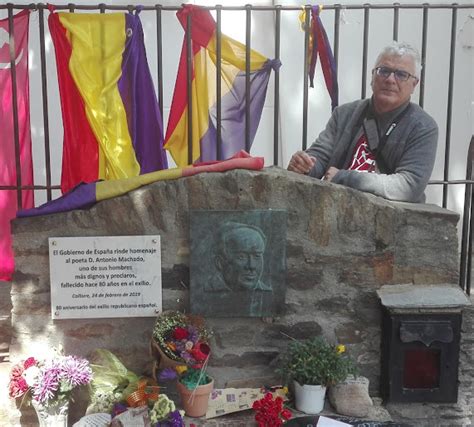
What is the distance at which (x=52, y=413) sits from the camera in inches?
114

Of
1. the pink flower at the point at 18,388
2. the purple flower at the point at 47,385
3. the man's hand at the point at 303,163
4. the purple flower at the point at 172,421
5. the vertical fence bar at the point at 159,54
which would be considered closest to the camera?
the purple flower at the point at 172,421

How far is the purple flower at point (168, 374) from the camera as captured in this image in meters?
2.90

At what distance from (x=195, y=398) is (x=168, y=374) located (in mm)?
168

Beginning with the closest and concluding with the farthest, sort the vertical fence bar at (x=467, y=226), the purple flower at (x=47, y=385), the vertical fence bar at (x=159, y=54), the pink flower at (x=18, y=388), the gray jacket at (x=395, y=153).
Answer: the purple flower at (x=47, y=385)
the pink flower at (x=18, y=388)
the gray jacket at (x=395, y=153)
the vertical fence bar at (x=159, y=54)
the vertical fence bar at (x=467, y=226)

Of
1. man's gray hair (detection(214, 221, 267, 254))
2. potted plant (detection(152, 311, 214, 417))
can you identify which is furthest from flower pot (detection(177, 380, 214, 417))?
man's gray hair (detection(214, 221, 267, 254))

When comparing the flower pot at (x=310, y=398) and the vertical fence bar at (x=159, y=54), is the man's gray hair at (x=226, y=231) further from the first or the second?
the vertical fence bar at (x=159, y=54)

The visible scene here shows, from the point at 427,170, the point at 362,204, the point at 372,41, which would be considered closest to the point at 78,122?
the point at 362,204

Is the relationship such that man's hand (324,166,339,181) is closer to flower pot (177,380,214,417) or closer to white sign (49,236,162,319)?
white sign (49,236,162,319)

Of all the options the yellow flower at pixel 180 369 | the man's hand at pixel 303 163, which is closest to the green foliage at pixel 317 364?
the yellow flower at pixel 180 369

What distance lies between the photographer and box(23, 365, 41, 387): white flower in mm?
2920

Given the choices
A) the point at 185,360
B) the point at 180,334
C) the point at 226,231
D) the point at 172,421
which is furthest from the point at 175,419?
the point at 226,231

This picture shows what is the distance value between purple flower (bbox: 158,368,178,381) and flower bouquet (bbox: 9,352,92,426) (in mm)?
342

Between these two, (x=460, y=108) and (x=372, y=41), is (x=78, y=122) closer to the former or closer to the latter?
(x=372, y=41)

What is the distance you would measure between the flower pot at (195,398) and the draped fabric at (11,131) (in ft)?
5.46
